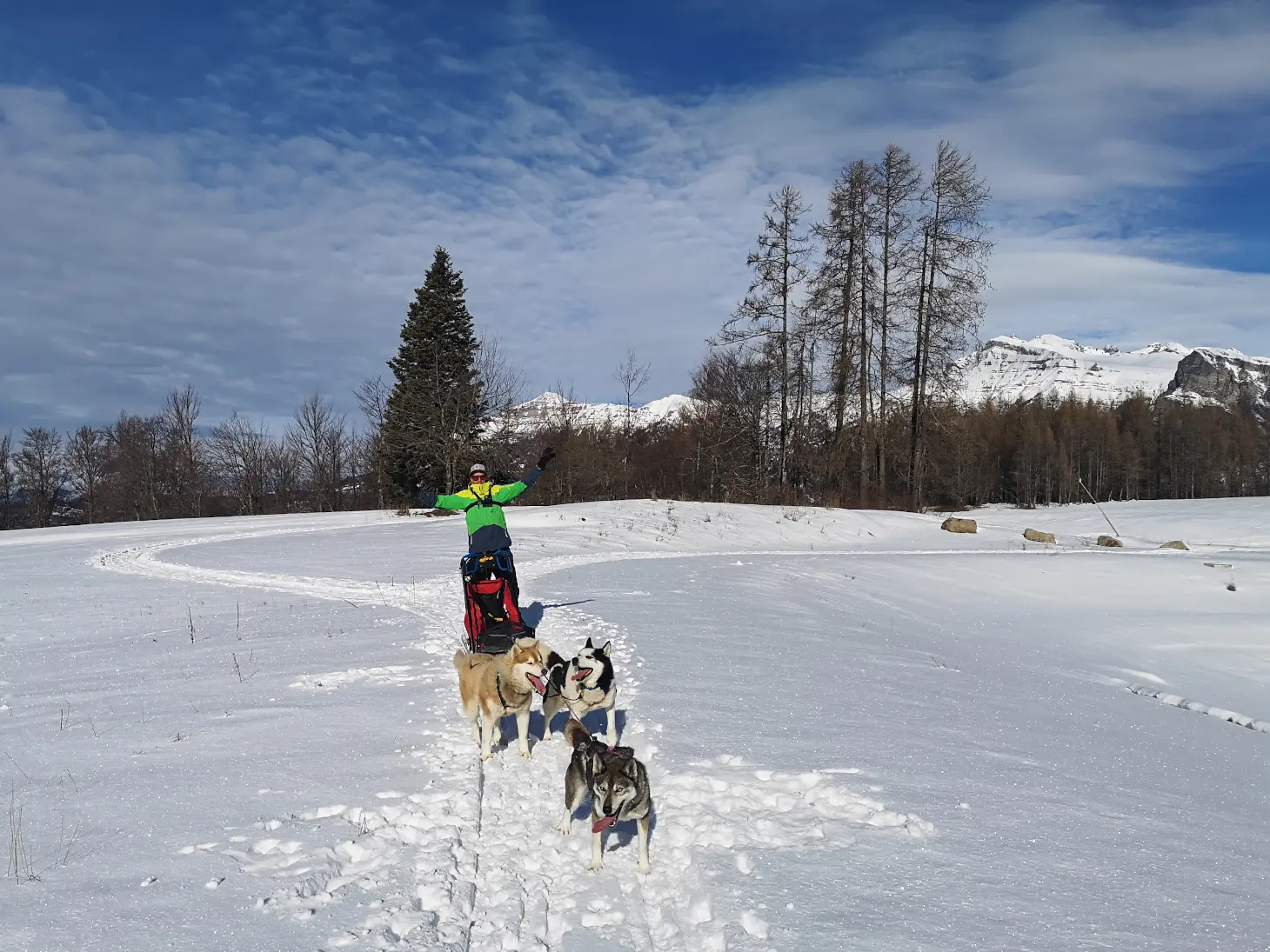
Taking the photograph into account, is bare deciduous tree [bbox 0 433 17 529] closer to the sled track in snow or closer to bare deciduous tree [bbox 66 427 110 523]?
bare deciduous tree [bbox 66 427 110 523]

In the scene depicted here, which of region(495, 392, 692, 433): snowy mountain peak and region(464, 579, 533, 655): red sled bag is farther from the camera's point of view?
region(495, 392, 692, 433): snowy mountain peak

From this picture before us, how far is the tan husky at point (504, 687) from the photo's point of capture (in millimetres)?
5375

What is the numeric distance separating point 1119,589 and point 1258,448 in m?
85.4

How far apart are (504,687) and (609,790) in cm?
184

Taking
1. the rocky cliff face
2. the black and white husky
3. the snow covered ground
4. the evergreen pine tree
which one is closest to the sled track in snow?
the snow covered ground

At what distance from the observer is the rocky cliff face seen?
118744mm

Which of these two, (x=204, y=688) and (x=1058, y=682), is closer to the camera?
(x=204, y=688)

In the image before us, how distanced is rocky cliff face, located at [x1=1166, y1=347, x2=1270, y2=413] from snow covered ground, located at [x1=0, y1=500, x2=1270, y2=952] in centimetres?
12931

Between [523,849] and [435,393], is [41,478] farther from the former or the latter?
[523,849]

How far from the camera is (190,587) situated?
43.2 feet

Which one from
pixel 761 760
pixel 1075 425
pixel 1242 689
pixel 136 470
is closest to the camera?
pixel 761 760

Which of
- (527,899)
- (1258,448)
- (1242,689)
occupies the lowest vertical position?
(1242,689)

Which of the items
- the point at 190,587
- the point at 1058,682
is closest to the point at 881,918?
the point at 1058,682

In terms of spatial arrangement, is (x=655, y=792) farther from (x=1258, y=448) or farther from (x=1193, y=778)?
(x=1258, y=448)
